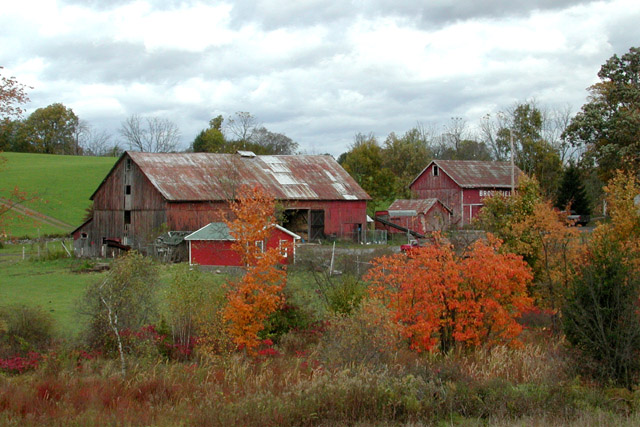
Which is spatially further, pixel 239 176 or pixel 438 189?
pixel 438 189

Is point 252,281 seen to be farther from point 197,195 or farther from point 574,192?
point 574,192

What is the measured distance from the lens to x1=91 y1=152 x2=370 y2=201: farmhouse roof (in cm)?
Answer: 4062

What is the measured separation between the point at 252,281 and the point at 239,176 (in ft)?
97.6

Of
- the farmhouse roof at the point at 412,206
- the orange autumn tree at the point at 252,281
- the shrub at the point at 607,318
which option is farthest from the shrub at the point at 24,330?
the farmhouse roof at the point at 412,206

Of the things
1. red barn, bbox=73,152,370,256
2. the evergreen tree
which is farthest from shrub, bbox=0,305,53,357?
the evergreen tree

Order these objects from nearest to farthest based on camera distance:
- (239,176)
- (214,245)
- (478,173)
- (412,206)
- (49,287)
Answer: (49,287) < (214,245) < (239,176) < (412,206) < (478,173)

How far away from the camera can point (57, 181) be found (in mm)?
80875

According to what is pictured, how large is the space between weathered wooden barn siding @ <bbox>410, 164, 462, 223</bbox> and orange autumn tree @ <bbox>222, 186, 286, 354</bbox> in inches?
1648

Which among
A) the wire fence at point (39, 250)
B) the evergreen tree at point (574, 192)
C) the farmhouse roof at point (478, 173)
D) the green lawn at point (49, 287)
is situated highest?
the farmhouse roof at point (478, 173)

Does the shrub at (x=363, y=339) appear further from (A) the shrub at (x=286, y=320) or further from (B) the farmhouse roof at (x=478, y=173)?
(B) the farmhouse roof at (x=478, y=173)

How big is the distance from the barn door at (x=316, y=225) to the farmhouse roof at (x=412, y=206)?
26.6 ft

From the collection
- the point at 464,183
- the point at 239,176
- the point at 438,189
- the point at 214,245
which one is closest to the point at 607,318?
the point at 214,245

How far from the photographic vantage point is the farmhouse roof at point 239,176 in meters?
40.6

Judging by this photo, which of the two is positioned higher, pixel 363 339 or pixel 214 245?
pixel 214 245
